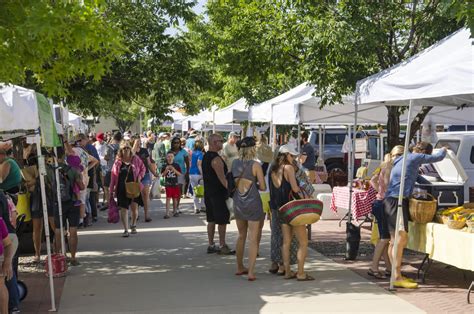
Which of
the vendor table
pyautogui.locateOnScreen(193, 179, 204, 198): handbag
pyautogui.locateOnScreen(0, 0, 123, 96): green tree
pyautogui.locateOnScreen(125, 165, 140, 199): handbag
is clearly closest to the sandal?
the vendor table

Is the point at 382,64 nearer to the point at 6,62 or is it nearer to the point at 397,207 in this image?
the point at 397,207

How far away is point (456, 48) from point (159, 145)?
12932 mm

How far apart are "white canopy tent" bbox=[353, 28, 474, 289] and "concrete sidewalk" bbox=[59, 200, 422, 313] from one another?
2.79 ft

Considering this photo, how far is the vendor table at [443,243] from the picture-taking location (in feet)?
25.2

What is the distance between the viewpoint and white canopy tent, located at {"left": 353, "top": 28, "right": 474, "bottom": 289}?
7.34 m

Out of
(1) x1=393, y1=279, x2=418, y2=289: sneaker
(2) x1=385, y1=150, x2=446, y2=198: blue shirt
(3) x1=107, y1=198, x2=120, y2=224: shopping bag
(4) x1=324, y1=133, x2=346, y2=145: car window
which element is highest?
(4) x1=324, y1=133, x2=346, y2=145: car window

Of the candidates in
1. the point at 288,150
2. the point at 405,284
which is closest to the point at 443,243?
the point at 405,284

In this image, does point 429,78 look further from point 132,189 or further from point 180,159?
point 180,159

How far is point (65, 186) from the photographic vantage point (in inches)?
390

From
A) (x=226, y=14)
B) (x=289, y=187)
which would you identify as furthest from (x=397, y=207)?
(x=226, y=14)

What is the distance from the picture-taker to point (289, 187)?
8.78 meters

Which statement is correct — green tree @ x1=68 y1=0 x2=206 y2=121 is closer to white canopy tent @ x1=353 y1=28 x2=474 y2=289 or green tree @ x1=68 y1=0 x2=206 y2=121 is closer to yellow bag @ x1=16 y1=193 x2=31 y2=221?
yellow bag @ x1=16 y1=193 x2=31 y2=221

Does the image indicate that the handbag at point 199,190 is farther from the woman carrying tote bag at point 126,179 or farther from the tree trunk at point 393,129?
the tree trunk at point 393,129

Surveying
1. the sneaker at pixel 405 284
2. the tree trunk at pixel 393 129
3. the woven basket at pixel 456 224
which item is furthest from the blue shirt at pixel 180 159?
the woven basket at pixel 456 224
